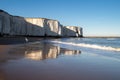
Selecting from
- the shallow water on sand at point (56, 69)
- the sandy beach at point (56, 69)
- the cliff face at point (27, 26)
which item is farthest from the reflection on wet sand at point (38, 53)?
the cliff face at point (27, 26)

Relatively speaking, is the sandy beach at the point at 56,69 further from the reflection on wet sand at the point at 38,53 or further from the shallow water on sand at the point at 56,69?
the reflection on wet sand at the point at 38,53

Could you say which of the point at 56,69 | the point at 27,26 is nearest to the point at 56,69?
the point at 56,69

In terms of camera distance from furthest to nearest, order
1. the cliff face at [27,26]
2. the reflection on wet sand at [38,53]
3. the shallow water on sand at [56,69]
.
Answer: the cliff face at [27,26] → the reflection on wet sand at [38,53] → the shallow water on sand at [56,69]

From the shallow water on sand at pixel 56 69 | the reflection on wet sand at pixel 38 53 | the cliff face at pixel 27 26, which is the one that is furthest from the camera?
the cliff face at pixel 27 26

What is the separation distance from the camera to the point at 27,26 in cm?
8294

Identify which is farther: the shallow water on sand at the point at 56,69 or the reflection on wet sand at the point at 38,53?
the reflection on wet sand at the point at 38,53

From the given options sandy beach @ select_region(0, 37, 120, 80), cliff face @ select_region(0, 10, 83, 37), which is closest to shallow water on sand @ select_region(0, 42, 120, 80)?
sandy beach @ select_region(0, 37, 120, 80)

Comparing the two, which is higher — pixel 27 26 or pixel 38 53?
pixel 27 26

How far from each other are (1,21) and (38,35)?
33.2m

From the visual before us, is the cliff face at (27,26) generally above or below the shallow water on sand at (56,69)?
above

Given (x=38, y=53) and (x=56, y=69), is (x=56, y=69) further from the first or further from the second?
(x=38, y=53)

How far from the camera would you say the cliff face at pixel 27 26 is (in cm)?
5626

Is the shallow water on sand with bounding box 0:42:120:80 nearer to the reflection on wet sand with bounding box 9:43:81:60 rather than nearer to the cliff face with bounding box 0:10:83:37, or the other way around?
the reflection on wet sand with bounding box 9:43:81:60

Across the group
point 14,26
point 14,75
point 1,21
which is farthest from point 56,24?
point 14,75
